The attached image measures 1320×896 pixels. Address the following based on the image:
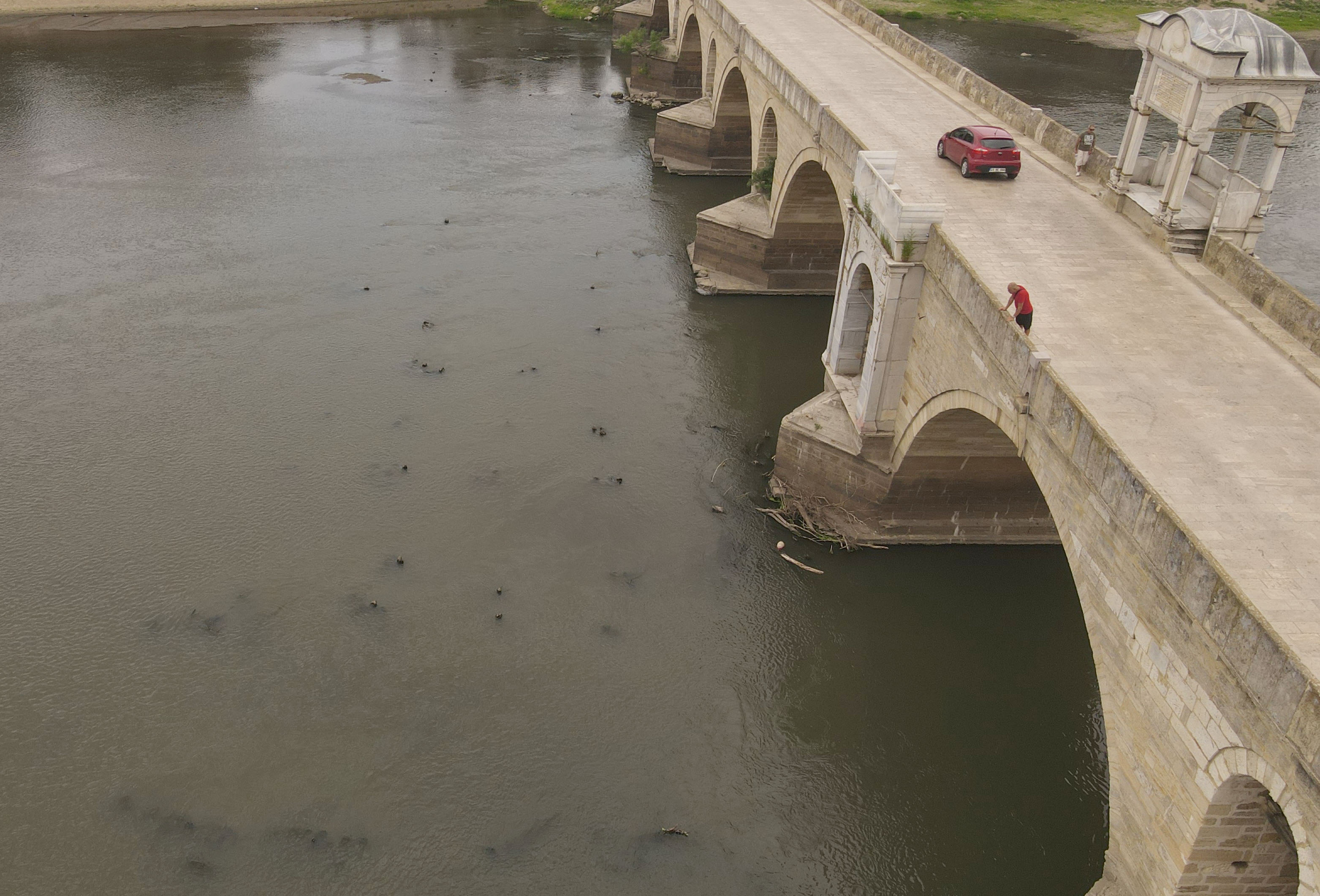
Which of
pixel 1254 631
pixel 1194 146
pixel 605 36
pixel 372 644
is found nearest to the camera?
pixel 1254 631

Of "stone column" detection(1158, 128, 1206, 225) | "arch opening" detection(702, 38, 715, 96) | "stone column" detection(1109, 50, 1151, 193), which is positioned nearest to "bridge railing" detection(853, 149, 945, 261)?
"stone column" detection(1109, 50, 1151, 193)

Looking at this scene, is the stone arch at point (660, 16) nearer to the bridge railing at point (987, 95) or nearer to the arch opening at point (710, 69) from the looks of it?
the arch opening at point (710, 69)

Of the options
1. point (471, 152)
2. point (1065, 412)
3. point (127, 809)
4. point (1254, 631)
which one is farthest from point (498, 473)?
point (471, 152)

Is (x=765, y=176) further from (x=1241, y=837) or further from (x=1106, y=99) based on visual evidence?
A: (x=1106, y=99)

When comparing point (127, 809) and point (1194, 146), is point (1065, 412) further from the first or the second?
point (127, 809)

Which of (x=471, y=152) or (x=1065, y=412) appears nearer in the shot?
(x=1065, y=412)

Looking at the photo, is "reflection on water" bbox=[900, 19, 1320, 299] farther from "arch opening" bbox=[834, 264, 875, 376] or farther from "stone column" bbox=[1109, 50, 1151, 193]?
"arch opening" bbox=[834, 264, 875, 376]
